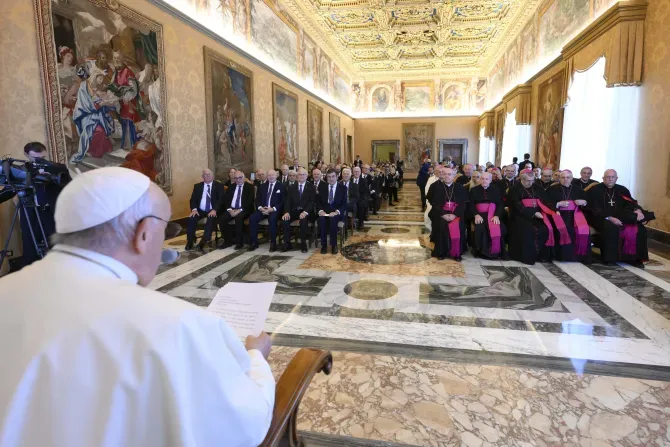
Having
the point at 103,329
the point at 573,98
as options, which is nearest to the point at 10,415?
the point at 103,329

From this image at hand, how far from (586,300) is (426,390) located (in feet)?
9.30

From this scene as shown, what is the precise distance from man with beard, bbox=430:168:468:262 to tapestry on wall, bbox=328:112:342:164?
47.0ft

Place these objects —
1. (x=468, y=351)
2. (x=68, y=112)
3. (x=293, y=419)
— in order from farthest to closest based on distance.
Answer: (x=68, y=112), (x=468, y=351), (x=293, y=419)

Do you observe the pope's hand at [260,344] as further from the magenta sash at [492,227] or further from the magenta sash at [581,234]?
the magenta sash at [581,234]

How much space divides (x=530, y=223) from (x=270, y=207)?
4414mm

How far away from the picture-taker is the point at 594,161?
31.8ft

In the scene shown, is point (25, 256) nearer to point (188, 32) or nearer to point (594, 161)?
point (188, 32)

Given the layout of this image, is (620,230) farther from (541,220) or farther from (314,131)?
(314,131)

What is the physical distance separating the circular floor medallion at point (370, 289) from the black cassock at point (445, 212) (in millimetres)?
1751

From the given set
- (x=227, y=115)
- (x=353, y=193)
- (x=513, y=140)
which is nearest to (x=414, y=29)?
(x=513, y=140)

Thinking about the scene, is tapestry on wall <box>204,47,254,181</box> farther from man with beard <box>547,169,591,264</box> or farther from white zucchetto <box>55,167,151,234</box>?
white zucchetto <box>55,167,151,234</box>

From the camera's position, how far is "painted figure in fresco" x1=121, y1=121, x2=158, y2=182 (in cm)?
712

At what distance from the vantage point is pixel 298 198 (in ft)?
24.2

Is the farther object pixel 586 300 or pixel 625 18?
pixel 625 18
